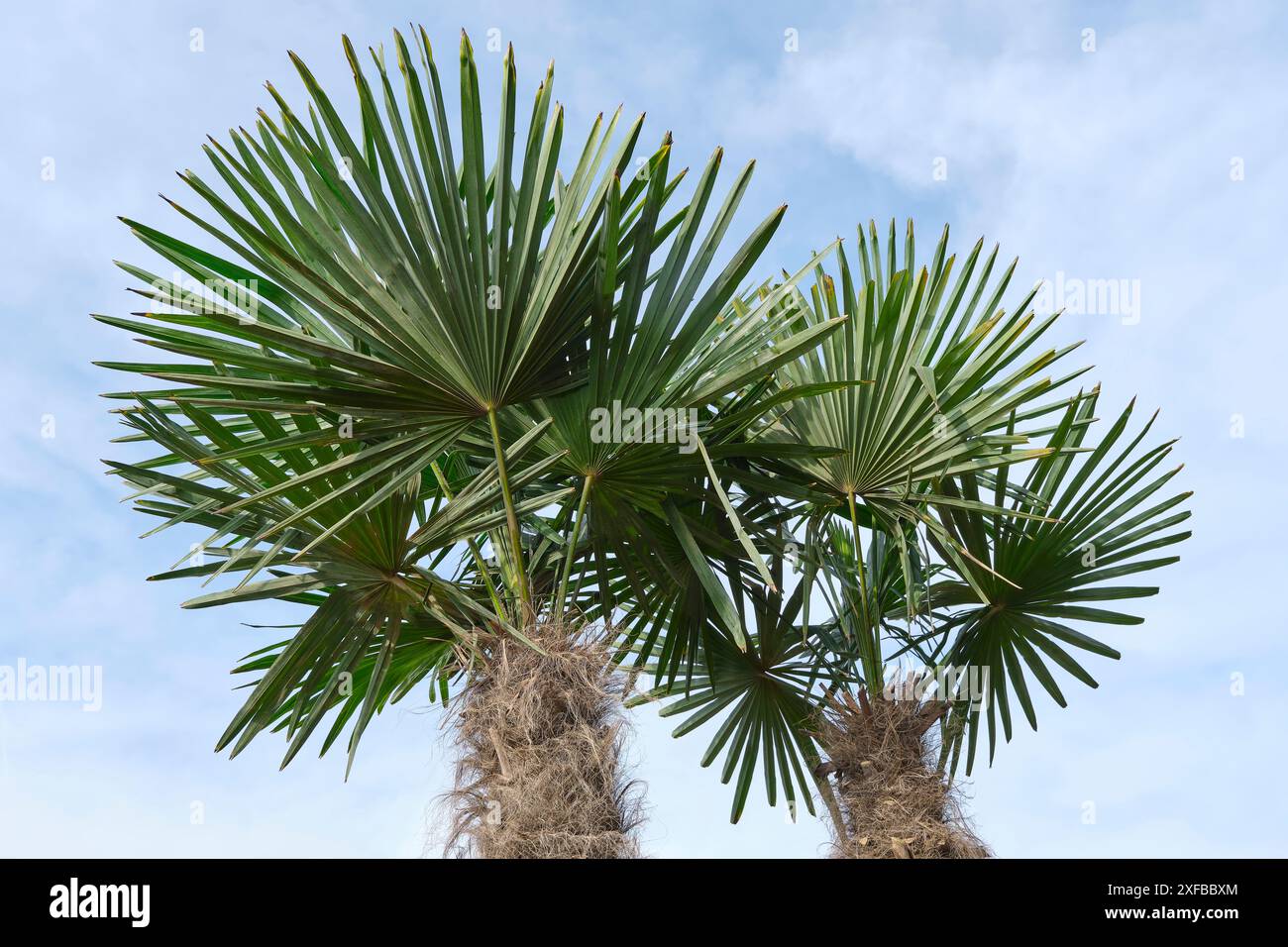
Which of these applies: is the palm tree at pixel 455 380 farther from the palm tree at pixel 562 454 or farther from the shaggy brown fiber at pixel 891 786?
the shaggy brown fiber at pixel 891 786

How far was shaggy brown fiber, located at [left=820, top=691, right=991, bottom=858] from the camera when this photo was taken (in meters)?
4.70

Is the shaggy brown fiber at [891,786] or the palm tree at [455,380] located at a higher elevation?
the palm tree at [455,380]

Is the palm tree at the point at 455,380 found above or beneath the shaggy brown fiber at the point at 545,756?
above

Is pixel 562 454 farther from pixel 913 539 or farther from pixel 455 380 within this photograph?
pixel 913 539

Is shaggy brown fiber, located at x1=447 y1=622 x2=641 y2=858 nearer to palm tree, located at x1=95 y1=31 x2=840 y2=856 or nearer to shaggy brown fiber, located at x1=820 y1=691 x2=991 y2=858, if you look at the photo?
palm tree, located at x1=95 y1=31 x2=840 y2=856

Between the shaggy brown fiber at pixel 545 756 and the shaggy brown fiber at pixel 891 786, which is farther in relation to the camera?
the shaggy brown fiber at pixel 891 786

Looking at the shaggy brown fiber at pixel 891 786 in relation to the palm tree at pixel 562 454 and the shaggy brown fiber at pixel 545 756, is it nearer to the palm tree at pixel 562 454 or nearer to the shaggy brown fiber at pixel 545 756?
the palm tree at pixel 562 454

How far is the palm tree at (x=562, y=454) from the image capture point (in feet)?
12.9

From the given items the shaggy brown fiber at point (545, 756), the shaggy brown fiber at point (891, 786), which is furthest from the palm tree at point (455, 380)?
the shaggy brown fiber at point (891, 786)

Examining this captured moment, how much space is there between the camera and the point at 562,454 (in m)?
4.08

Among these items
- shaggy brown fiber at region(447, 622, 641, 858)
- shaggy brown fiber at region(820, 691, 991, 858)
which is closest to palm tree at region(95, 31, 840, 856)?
shaggy brown fiber at region(447, 622, 641, 858)
